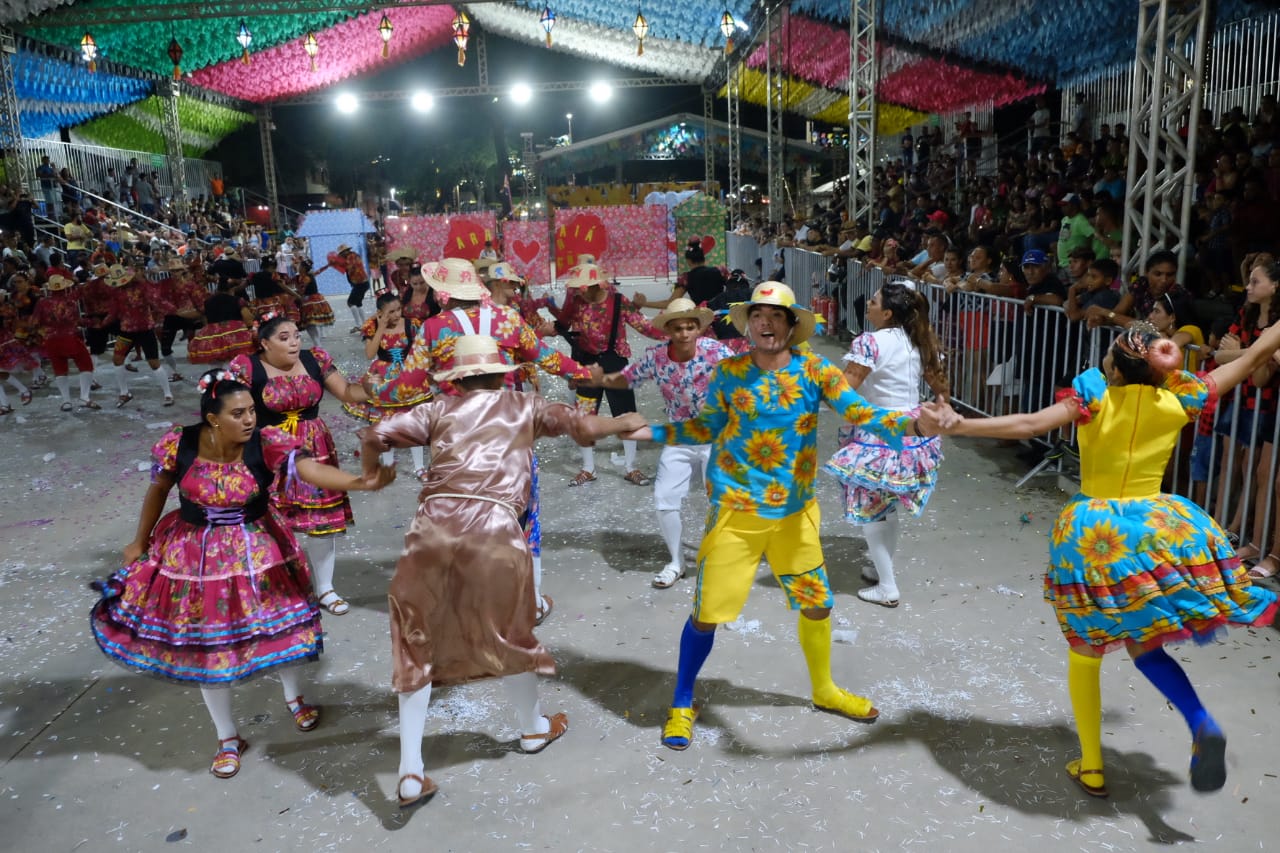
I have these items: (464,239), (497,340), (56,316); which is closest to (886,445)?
(497,340)

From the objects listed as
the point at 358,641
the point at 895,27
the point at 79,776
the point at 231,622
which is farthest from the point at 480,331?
the point at 895,27

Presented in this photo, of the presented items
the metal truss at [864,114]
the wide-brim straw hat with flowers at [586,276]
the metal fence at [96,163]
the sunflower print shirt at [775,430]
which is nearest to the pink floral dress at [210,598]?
the sunflower print shirt at [775,430]

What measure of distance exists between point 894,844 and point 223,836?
2261 millimetres

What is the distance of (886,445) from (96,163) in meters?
25.3

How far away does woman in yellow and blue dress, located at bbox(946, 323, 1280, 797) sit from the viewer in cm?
280

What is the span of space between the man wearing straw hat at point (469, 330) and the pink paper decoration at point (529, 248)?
544 inches

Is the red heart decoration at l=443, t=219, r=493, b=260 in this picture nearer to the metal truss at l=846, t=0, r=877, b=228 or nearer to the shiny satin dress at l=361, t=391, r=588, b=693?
the metal truss at l=846, t=0, r=877, b=228

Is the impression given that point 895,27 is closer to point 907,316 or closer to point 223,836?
point 907,316

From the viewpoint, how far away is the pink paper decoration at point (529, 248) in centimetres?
1967

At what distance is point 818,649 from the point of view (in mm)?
3670

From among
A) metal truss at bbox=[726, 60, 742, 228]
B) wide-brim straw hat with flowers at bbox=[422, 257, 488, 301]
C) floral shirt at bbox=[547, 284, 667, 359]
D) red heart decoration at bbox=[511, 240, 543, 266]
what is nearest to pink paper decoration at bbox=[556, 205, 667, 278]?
red heart decoration at bbox=[511, 240, 543, 266]

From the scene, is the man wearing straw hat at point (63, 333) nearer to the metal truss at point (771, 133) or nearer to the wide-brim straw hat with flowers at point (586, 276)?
the wide-brim straw hat with flowers at point (586, 276)

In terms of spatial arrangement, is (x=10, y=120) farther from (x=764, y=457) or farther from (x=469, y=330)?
(x=764, y=457)

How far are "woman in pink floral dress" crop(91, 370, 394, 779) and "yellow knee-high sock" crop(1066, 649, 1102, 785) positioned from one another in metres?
2.42
